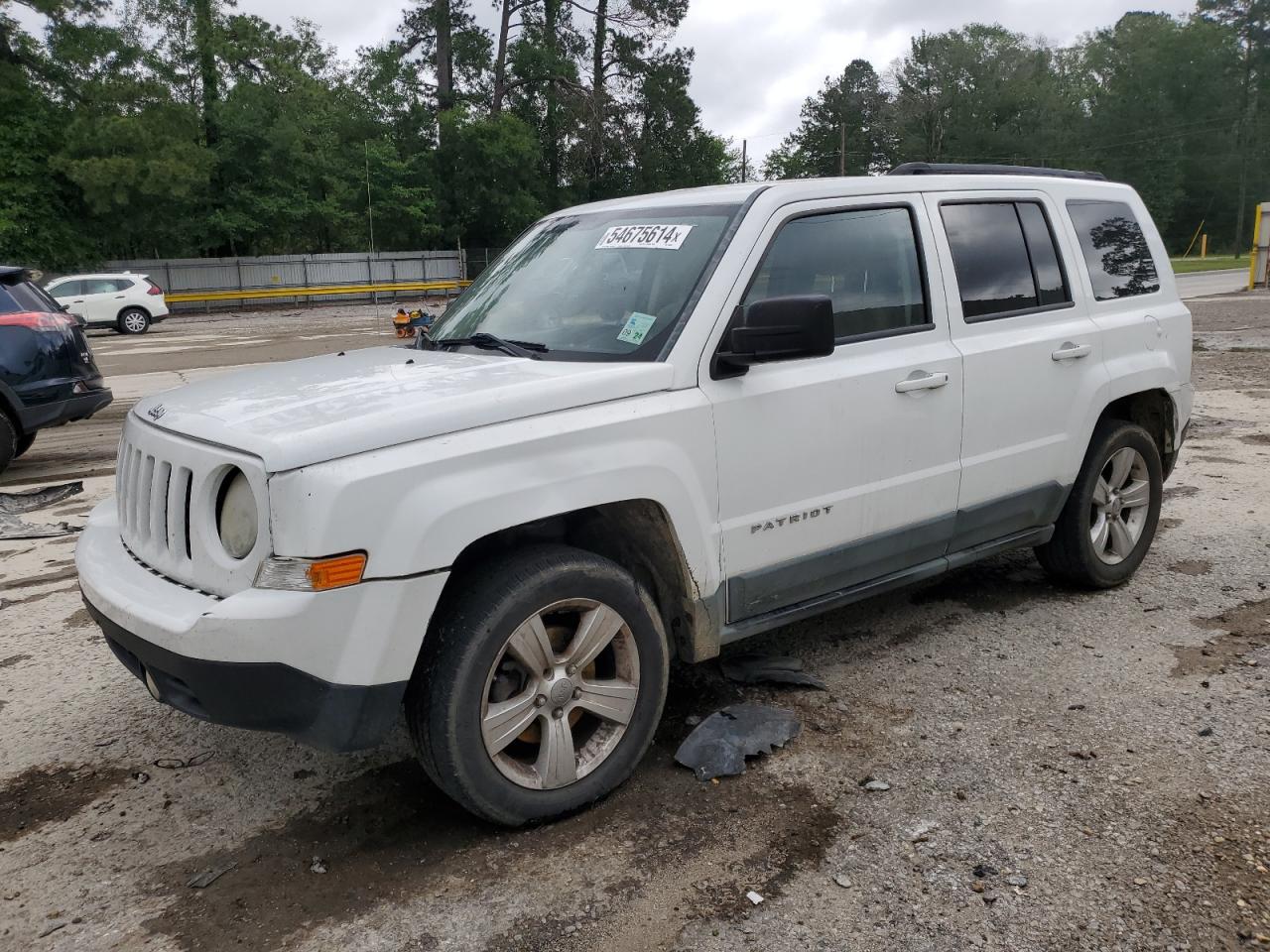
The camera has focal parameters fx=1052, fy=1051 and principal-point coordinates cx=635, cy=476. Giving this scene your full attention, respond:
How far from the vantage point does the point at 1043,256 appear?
460 centimetres

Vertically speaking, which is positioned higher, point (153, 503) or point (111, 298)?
point (111, 298)

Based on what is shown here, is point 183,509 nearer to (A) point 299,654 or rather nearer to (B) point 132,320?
(A) point 299,654

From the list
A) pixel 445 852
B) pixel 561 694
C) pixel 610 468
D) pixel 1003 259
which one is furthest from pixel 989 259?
pixel 445 852

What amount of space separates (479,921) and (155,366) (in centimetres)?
1666

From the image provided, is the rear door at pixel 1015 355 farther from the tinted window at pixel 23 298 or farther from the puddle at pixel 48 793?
the tinted window at pixel 23 298

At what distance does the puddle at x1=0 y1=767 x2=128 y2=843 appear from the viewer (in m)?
3.30

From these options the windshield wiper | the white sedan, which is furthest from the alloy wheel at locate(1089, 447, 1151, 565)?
the white sedan

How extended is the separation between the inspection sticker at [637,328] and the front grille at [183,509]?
1304 mm

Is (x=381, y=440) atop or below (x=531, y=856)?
atop

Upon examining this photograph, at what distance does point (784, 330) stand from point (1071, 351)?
75.5 inches

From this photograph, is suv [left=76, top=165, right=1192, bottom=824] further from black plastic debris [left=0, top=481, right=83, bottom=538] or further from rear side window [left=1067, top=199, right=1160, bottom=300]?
black plastic debris [left=0, top=481, right=83, bottom=538]

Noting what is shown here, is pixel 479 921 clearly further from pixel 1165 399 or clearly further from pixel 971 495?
pixel 1165 399

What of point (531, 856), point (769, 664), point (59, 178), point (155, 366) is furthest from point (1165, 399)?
point (59, 178)

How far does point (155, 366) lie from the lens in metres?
17.3
